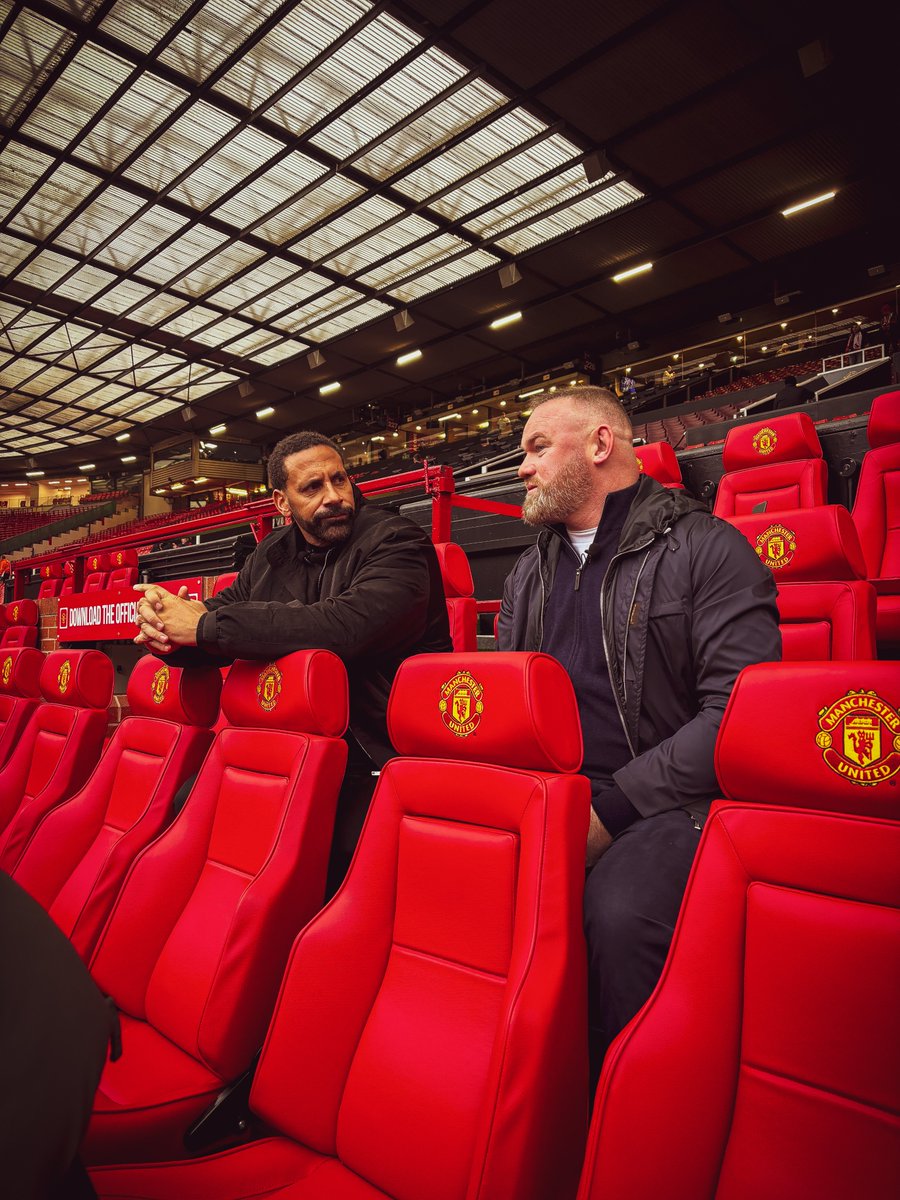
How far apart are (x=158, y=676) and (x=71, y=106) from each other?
26.2 feet

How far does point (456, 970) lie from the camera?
975mm

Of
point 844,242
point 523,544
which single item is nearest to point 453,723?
point 523,544

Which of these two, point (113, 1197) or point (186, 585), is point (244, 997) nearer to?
point (113, 1197)

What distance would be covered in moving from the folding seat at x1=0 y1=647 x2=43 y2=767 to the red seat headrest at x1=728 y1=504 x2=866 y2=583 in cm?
291

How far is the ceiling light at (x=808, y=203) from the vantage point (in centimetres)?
807

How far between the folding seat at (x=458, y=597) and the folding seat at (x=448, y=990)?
68.8 inches

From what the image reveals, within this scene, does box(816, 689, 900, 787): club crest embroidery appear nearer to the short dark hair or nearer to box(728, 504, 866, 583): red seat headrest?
box(728, 504, 866, 583): red seat headrest

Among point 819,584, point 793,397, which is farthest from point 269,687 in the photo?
point 793,397

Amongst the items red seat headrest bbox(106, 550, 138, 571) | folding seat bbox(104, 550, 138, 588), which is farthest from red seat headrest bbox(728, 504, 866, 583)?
red seat headrest bbox(106, 550, 138, 571)

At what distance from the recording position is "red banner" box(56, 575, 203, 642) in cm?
410

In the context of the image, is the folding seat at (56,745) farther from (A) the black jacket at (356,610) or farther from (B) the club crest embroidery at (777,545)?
(B) the club crest embroidery at (777,545)

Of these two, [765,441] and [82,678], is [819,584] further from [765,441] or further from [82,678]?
[82,678]

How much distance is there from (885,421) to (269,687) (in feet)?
11.0

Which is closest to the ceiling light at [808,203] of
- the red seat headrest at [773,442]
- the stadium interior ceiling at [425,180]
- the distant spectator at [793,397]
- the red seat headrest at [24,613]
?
the stadium interior ceiling at [425,180]
